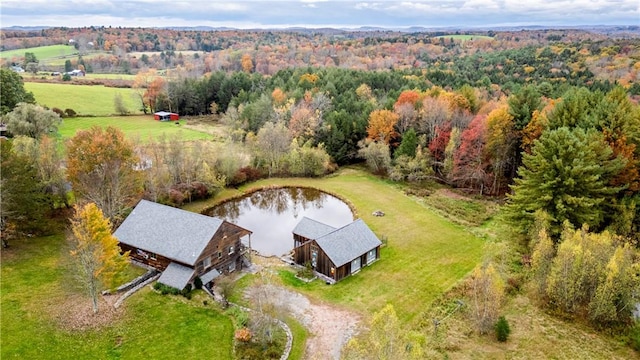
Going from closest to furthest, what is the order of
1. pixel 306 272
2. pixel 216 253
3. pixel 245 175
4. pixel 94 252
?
pixel 94 252 → pixel 216 253 → pixel 306 272 → pixel 245 175

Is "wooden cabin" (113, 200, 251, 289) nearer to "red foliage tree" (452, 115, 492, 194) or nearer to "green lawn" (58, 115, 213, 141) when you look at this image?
"red foliage tree" (452, 115, 492, 194)

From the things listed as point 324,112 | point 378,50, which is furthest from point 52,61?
point 324,112

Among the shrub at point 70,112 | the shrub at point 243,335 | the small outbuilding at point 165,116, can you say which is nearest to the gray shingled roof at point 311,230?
the shrub at point 243,335

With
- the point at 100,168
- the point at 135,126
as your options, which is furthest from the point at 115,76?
the point at 100,168

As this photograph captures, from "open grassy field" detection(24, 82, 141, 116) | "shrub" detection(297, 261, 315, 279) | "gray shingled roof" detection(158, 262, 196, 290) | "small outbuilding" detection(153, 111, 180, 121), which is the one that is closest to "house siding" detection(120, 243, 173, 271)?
"gray shingled roof" detection(158, 262, 196, 290)

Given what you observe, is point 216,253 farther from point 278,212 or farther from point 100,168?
point 278,212

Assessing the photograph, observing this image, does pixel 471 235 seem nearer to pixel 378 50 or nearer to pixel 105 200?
pixel 105 200

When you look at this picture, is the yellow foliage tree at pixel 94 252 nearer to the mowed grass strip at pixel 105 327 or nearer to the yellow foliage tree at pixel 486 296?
the mowed grass strip at pixel 105 327
